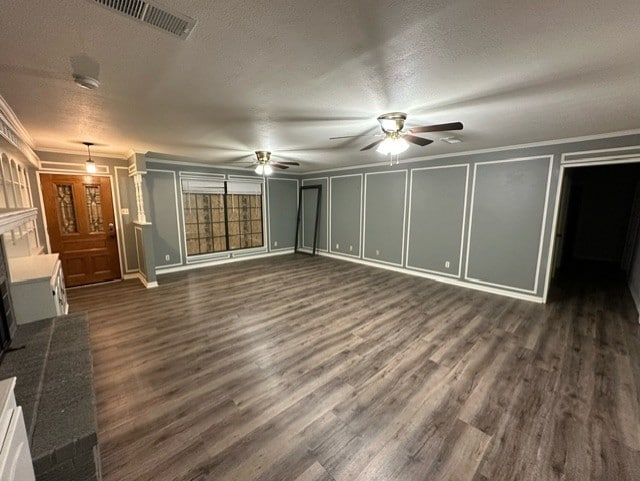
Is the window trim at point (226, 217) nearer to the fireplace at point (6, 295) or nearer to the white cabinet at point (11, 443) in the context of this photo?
the fireplace at point (6, 295)

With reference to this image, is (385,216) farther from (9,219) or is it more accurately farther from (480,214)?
(9,219)

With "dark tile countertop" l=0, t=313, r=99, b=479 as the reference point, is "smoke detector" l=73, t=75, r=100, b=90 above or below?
above

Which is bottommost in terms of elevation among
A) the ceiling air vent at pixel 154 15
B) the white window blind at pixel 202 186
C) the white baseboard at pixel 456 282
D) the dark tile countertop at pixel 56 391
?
the white baseboard at pixel 456 282

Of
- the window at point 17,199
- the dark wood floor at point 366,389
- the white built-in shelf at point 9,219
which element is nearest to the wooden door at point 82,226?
the window at point 17,199

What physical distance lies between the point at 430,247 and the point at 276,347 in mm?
3734

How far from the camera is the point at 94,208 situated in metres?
4.95

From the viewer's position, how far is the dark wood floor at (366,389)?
162 cm

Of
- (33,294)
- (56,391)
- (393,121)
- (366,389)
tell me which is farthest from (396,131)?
(33,294)

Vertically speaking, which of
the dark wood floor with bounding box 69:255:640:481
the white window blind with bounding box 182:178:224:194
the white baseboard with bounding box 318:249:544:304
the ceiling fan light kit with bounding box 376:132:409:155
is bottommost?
the dark wood floor with bounding box 69:255:640:481

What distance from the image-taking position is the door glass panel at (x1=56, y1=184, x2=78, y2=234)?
15.2ft

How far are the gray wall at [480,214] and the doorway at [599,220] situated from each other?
→ 2.54 m

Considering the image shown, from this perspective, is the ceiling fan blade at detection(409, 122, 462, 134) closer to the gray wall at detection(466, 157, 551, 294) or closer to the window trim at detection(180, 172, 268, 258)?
the gray wall at detection(466, 157, 551, 294)

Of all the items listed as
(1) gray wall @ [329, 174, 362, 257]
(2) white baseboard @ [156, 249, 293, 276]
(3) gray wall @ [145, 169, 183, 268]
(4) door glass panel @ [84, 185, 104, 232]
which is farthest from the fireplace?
(1) gray wall @ [329, 174, 362, 257]

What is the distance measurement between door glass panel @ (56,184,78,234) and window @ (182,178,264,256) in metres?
1.84
